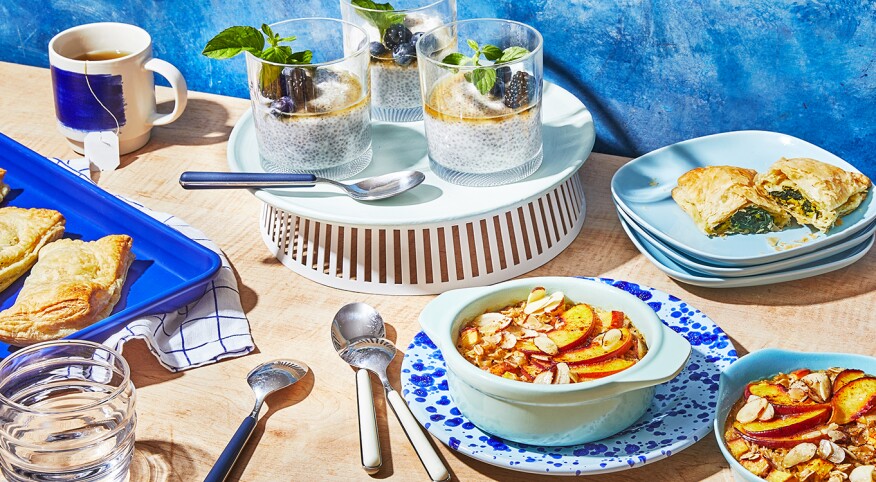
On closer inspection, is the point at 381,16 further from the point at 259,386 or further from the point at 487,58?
the point at 259,386

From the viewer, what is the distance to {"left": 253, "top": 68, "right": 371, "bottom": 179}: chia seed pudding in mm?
1146

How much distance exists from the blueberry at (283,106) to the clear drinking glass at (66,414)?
0.37m

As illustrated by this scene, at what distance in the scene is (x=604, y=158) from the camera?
4.71 feet

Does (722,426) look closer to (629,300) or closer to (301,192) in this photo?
(629,300)

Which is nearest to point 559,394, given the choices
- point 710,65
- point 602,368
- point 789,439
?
point 602,368

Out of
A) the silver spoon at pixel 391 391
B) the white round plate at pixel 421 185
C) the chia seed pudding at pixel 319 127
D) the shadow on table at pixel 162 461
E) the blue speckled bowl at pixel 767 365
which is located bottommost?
the shadow on table at pixel 162 461

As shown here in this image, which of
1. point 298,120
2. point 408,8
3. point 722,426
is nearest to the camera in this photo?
point 722,426

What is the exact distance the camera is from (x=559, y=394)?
81 centimetres

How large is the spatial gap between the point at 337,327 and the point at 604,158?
0.56 metres

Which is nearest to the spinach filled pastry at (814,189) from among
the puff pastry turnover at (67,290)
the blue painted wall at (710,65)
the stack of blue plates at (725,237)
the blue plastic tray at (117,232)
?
the stack of blue plates at (725,237)

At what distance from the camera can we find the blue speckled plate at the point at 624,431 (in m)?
0.85

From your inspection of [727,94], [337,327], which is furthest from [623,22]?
[337,327]

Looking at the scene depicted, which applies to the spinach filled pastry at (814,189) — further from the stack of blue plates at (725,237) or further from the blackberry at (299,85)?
the blackberry at (299,85)

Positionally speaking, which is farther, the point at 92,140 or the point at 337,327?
the point at 92,140
